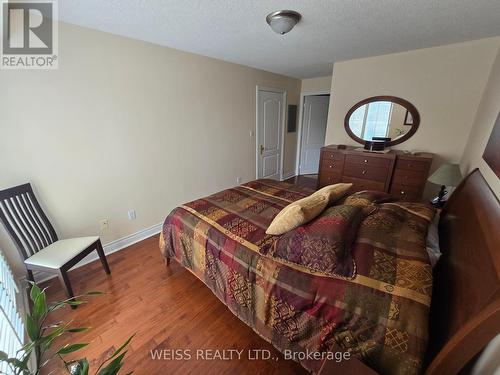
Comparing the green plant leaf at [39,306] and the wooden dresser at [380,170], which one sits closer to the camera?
the green plant leaf at [39,306]

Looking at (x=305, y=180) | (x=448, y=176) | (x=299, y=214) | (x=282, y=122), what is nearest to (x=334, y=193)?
(x=299, y=214)

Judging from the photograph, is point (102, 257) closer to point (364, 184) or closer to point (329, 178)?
point (329, 178)

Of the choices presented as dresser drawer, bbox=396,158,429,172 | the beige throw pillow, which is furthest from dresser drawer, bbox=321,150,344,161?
the beige throw pillow

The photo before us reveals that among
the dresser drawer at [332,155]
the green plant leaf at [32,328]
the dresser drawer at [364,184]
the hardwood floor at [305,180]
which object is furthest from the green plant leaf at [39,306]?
the hardwood floor at [305,180]

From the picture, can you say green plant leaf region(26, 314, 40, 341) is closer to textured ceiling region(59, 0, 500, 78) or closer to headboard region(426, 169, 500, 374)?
headboard region(426, 169, 500, 374)

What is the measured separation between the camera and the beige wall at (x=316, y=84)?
4203 millimetres

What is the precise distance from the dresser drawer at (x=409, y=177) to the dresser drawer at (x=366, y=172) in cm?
12

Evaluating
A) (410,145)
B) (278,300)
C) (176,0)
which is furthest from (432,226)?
(176,0)

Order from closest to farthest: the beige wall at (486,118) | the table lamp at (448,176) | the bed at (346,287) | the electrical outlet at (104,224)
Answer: the bed at (346,287) → the beige wall at (486,118) → the table lamp at (448,176) → the electrical outlet at (104,224)

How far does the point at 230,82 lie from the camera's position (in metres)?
3.27

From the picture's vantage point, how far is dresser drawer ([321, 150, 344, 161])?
3004 millimetres

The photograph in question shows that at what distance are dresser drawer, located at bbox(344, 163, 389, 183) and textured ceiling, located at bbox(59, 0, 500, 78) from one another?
1.41 meters

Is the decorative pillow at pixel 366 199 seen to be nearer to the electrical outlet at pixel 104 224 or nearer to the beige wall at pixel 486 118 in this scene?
the beige wall at pixel 486 118

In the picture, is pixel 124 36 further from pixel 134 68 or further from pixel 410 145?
pixel 410 145
